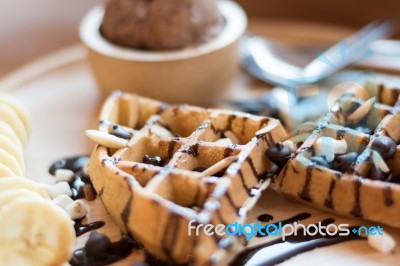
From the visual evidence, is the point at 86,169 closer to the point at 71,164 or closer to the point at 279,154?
the point at 71,164

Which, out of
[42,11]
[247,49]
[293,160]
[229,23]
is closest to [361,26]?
[247,49]

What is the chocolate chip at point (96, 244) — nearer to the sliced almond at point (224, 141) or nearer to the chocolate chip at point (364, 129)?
the sliced almond at point (224, 141)

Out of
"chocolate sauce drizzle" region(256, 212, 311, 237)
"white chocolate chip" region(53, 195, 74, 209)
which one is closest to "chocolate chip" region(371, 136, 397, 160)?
"chocolate sauce drizzle" region(256, 212, 311, 237)

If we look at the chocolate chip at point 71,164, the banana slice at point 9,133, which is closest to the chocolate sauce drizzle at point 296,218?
the chocolate chip at point 71,164

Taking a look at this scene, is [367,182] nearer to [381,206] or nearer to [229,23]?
[381,206]

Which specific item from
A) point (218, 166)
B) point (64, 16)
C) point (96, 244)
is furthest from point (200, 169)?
point (64, 16)

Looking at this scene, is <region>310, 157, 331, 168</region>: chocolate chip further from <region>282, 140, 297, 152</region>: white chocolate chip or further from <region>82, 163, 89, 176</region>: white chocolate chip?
<region>82, 163, 89, 176</region>: white chocolate chip

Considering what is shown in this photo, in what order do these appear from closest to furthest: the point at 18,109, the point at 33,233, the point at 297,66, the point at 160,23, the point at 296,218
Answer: the point at 33,233, the point at 296,218, the point at 18,109, the point at 160,23, the point at 297,66
